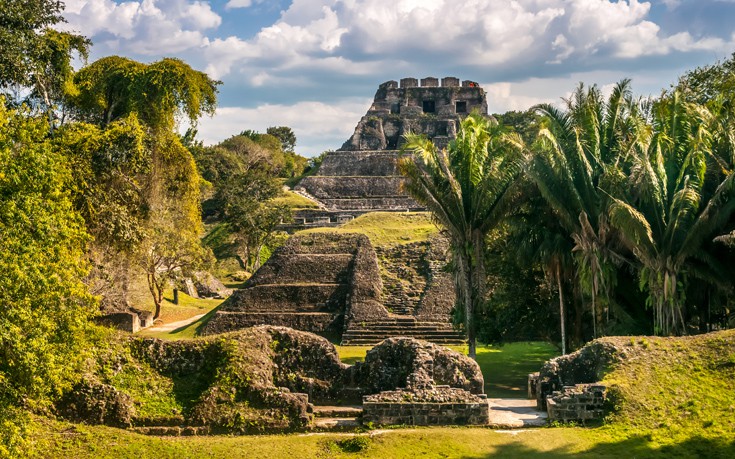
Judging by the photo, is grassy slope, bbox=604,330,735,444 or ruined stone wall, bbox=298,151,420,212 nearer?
grassy slope, bbox=604,330,735,444

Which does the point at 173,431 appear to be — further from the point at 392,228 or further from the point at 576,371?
the point at 392,228

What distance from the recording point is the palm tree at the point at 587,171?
57.2 ft

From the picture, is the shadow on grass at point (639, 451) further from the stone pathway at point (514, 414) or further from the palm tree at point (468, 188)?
the palm tree at point (468, 188)

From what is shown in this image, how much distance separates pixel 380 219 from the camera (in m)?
36.5

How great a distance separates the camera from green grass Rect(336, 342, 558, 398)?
1811 cm

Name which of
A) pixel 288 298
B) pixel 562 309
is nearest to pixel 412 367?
pixel 562 309

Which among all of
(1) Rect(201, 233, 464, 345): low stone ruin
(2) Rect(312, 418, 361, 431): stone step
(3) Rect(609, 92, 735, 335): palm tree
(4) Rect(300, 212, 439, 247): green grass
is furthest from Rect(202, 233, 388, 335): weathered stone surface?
(2) Rect(312, 418, 361, 431): stone step

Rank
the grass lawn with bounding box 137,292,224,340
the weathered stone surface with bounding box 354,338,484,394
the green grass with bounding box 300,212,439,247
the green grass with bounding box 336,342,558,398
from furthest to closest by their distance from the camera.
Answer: the green grass with bounding box 300,212,439,247, the grass lawn with bounding box 137,292,224,340, the green grass with bounding box 336,342,558,398, the weathered stone surface with bounding box 354,338,484,394

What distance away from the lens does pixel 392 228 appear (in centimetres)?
3459

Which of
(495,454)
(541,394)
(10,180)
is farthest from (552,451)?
(10,180)

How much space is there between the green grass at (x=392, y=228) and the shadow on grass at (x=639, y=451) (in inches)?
789

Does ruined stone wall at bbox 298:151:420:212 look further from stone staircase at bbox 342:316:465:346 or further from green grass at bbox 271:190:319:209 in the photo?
stone staircase at bbox 342:316:465:346

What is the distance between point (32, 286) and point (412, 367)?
23.1 ft

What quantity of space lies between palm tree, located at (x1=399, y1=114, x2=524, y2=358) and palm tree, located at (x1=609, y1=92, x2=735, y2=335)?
2.91m
